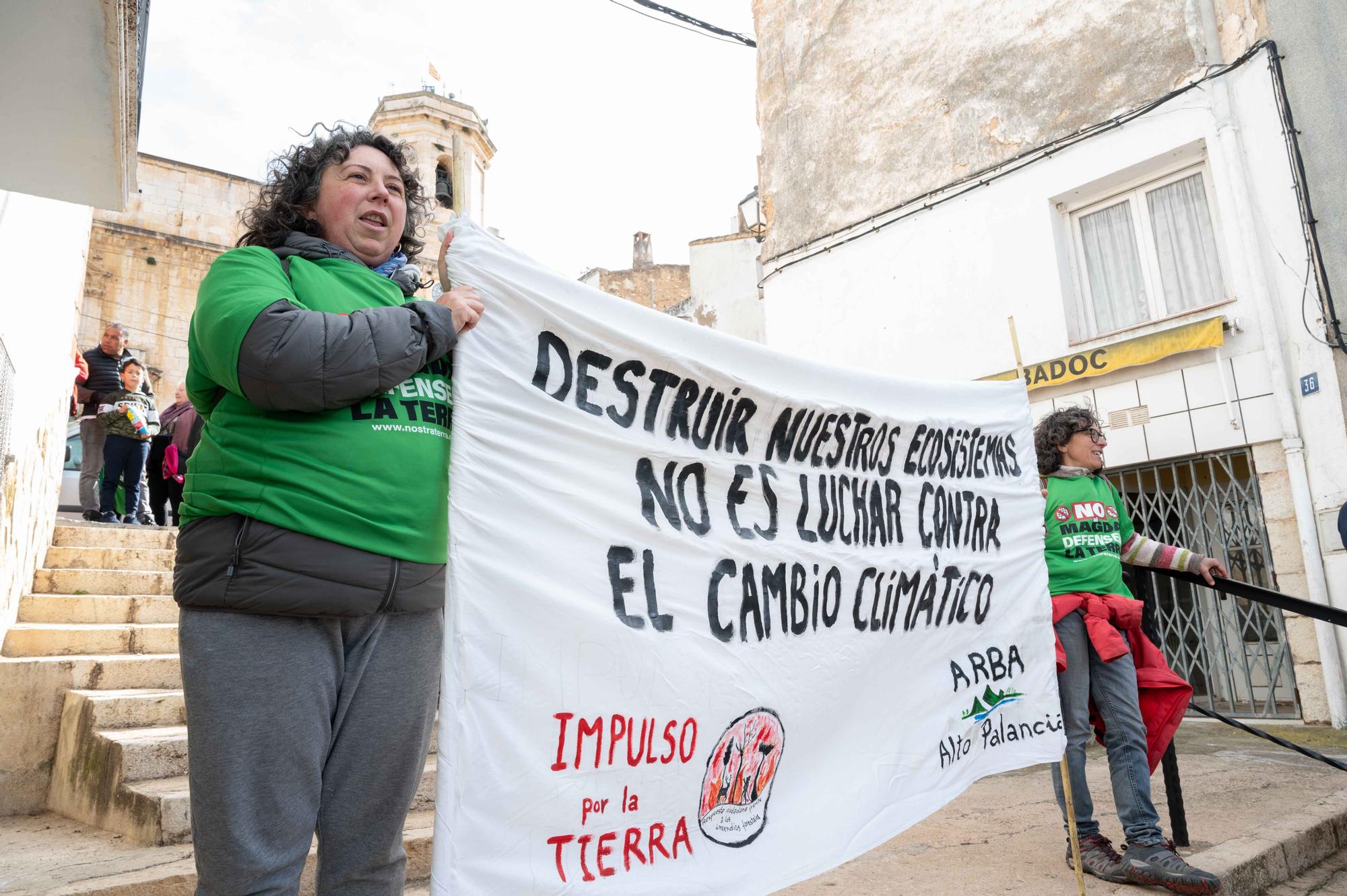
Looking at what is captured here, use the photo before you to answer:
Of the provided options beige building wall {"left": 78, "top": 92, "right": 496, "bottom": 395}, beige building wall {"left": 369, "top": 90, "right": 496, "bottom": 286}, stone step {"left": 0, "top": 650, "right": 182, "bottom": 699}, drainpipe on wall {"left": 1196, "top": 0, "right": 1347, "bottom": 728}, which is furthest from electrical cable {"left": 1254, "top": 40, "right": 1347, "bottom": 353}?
beige building wall {"left": 369, "top": 90, "right": 496, "bottom": 286}

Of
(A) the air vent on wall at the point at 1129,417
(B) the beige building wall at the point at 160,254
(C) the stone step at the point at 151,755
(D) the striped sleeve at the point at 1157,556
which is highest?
(B) the beige building wall at the point at 160,254

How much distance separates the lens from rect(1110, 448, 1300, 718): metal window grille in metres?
7.22

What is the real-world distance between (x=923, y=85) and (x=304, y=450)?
10.5m

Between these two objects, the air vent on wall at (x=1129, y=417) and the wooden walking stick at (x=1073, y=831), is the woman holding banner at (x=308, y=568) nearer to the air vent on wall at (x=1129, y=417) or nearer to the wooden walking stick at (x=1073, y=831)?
the wooden walking stick at (x=1073, y=831)

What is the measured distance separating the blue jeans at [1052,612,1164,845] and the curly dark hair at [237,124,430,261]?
3.06 metres

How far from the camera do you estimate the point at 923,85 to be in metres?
10.5

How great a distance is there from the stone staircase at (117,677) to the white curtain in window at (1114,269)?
24.9ft

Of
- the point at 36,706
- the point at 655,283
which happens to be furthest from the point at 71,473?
the point at 655,283

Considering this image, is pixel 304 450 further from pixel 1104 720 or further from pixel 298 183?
pixel 1104 720

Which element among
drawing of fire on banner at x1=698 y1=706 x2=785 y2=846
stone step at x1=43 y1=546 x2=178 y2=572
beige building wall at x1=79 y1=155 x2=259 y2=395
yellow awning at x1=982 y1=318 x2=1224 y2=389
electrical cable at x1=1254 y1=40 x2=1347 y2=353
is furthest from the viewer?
beige building wall at x1=79 y1=155 x2=259 y2=395

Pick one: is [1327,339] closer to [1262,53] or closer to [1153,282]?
[1153,282]

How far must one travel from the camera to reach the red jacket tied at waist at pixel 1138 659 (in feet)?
11.8

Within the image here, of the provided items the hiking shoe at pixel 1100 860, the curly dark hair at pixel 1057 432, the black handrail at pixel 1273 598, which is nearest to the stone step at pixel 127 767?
the hiking shoe at pixel 1100 860

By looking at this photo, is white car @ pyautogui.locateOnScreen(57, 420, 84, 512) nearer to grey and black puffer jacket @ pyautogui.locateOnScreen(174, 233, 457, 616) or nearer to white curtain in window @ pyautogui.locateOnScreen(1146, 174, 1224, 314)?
grey and black puffer jacket @ pyautogui.locateOnScreen(174, 233, 457, 616)
